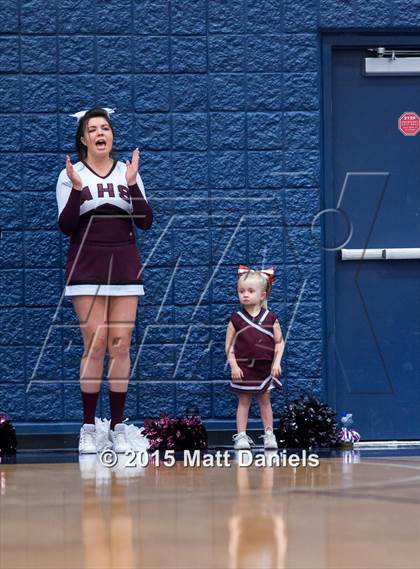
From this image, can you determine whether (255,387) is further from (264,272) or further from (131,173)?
(131,173)

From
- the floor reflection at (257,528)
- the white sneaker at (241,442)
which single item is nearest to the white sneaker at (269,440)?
the white sneaker at (241,442)

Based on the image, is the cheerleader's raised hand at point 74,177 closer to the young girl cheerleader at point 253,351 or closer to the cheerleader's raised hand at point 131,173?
the cheerleader's raised hand at point 131,173

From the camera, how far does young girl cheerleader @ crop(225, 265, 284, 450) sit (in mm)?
9141

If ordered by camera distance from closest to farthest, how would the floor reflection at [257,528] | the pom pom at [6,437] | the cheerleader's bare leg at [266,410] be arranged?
the floor reflection at [257,528] → the pom pom at [6,437] → the cheerleader's bare leg at [266,410]

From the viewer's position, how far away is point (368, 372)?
997 centimetres

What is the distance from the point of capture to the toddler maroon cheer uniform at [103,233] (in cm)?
863

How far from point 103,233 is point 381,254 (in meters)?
2.22

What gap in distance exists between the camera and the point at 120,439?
8.69 metres

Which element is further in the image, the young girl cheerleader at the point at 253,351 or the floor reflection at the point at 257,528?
the young girl cheerleader at the point at 253,351

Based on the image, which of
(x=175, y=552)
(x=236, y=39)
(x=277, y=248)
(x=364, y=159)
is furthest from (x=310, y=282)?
(x=175, y=552)

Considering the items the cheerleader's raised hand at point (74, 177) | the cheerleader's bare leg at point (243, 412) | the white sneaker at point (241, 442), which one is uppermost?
the cheerleader's raised hand at point (74, 177)

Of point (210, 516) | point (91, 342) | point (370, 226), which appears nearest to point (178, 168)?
point (370, 226)

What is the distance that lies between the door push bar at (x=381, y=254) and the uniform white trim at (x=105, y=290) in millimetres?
1839

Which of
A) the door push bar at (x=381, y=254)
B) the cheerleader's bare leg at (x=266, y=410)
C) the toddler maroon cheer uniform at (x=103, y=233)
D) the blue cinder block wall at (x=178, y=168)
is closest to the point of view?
the toddler maroon cheer uniform at (x=103, y=233)
